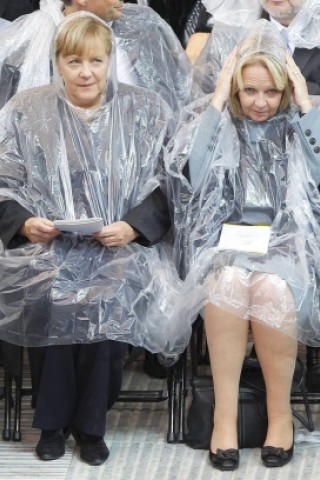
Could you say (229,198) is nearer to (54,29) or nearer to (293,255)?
(293,255)

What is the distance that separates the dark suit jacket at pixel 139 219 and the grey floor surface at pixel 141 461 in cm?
62

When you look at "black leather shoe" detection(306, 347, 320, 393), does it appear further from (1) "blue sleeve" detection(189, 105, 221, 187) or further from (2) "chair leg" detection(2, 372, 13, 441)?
(2) "chair leg" detection(2, 372, 13, 441)

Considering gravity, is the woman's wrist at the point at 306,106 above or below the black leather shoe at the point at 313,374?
above

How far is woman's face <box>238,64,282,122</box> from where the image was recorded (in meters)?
4.60

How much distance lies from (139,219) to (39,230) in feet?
1.08

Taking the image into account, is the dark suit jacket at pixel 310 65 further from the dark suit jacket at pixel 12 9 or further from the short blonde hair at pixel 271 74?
the dark suit jacket at pixel 12 9

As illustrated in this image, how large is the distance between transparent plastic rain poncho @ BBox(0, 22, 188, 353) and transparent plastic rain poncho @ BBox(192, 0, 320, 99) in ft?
1.15

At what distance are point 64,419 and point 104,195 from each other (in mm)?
740

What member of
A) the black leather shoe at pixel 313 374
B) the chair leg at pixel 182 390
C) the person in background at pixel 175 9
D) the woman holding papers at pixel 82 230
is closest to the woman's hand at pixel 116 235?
the woman holding papers at pixel 82 230

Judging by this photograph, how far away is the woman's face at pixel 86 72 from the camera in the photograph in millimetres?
4641

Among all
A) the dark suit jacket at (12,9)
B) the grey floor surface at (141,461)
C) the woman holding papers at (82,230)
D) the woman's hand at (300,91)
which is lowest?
the grey floor surface at (141,461)

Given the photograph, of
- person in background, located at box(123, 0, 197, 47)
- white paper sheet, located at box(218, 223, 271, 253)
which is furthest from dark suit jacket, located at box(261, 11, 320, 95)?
person in background, located at box(123, 0, 197, 47)

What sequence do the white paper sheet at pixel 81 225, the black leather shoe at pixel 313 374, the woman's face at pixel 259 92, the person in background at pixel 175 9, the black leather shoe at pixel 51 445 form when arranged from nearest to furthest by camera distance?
the white paper sheet at pixel 81 225 < the black leather shoe at pixel 51 445 < the woman's face at pixel 259 92 < the black leather shoe at pixel 313 374 < the person in background at pixel 175 9

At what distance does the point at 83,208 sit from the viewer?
466 centimetres
